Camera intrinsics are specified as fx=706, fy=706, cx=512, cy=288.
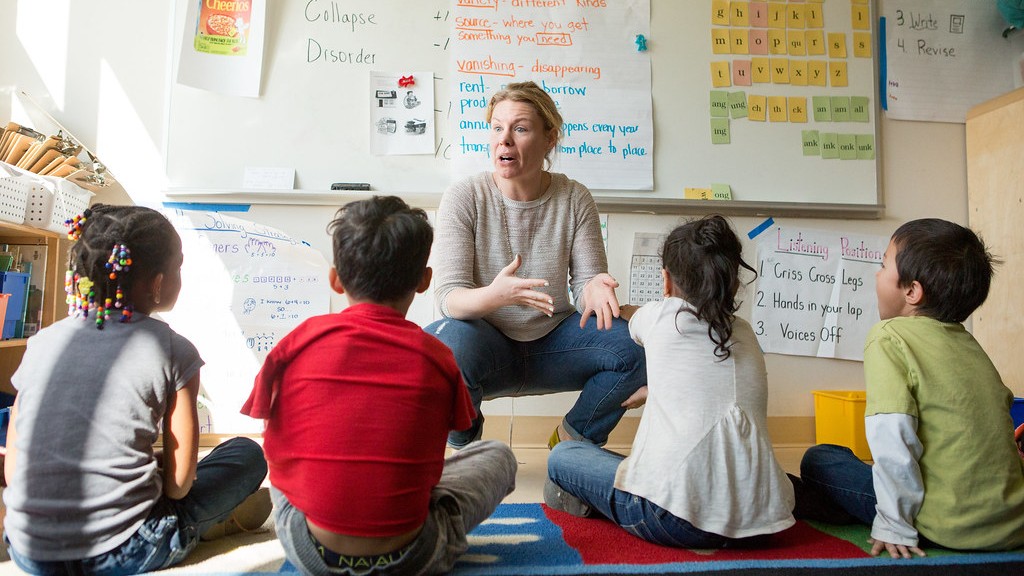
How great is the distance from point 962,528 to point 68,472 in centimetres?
142

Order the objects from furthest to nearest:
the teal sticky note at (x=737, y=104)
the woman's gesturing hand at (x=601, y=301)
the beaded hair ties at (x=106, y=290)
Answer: the teal sticky note at (x=737, y=104) < the woman's gesturing hand at (x=601, y=301) < the beaded hair ties at (x=106, y=290)

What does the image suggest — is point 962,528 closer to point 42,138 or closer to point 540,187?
point 540,187

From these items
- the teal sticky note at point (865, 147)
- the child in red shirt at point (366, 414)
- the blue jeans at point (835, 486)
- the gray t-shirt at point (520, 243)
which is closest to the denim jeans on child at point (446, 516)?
the child in red shirt at point (366, 414)

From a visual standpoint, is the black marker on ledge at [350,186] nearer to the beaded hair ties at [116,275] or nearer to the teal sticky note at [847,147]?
the beaded hair ties at [116,275]

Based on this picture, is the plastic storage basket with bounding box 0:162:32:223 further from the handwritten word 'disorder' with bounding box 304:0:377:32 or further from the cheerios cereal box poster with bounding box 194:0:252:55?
the handwritten word 'disorder' with bounding box 304:0:377:32

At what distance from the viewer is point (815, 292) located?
2566mm

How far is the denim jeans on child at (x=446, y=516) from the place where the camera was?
1.00 meters

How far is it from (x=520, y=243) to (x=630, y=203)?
0.83 meters

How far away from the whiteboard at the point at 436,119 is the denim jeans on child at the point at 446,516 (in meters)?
1.33

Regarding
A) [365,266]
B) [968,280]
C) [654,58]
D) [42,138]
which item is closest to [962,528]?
[968,280]

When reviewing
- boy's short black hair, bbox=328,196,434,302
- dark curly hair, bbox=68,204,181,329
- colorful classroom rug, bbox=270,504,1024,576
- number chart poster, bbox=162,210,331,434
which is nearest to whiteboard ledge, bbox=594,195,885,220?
number chart poster, bbox=162,210,331,434

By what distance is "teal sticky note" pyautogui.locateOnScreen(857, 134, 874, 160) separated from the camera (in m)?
2.59

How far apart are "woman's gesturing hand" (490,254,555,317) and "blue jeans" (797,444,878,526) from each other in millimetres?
650

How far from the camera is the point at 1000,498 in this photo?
46.4 inches
